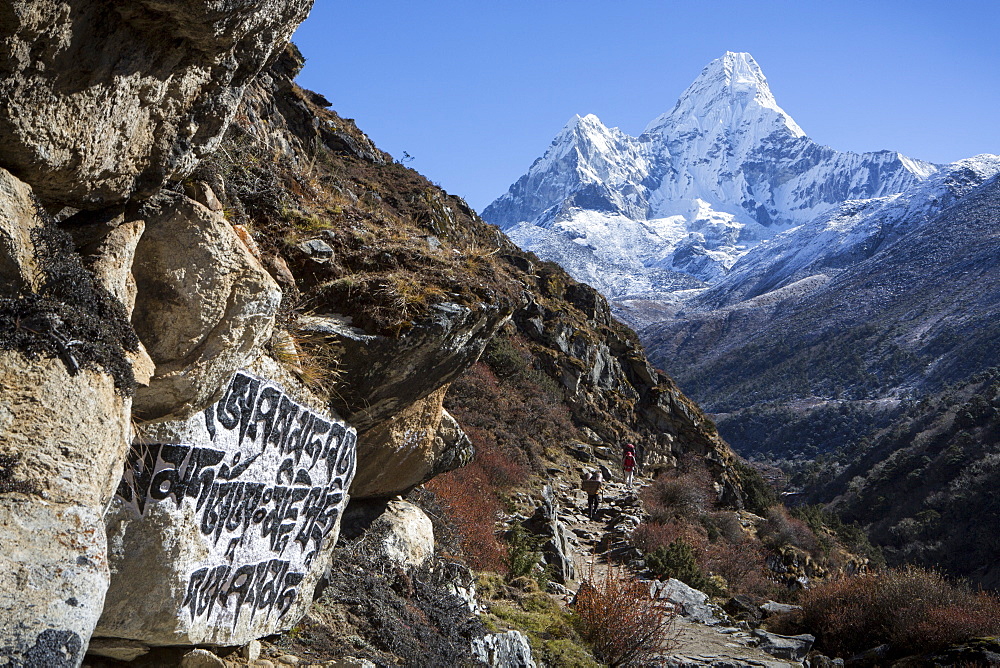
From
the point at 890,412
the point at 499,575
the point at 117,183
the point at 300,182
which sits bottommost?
the point at 499,575

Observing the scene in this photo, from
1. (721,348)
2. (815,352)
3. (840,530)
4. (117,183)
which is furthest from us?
(721,348)

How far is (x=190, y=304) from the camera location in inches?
161

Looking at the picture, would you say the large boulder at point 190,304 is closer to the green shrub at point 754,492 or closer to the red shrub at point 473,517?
the red shrub at point 473,517

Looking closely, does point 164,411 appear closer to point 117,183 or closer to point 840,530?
point 117,183

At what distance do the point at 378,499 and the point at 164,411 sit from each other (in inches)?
167

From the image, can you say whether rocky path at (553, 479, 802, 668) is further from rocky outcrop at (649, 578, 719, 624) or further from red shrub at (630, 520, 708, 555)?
red shrub at (630, 520, 708, 555)

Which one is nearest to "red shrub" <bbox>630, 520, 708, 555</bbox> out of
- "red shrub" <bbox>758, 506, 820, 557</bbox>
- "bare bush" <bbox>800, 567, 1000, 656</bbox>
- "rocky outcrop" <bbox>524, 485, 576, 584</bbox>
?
"rocky outcrop" <bbox>524, 485, 576, 584</bbox>

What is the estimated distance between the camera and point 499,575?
34.2 feet

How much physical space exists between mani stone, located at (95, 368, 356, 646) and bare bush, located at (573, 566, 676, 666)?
4.44 meters

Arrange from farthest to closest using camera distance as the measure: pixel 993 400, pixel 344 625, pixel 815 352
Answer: pixel 815 352
pixel 993 400
pixel 344 625

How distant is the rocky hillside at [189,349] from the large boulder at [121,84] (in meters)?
0.01

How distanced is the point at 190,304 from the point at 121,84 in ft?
3.98

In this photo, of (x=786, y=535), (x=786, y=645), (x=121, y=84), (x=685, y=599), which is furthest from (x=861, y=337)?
(x=121, y=84)

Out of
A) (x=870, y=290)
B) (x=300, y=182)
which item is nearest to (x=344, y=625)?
(x=300, y=182)
